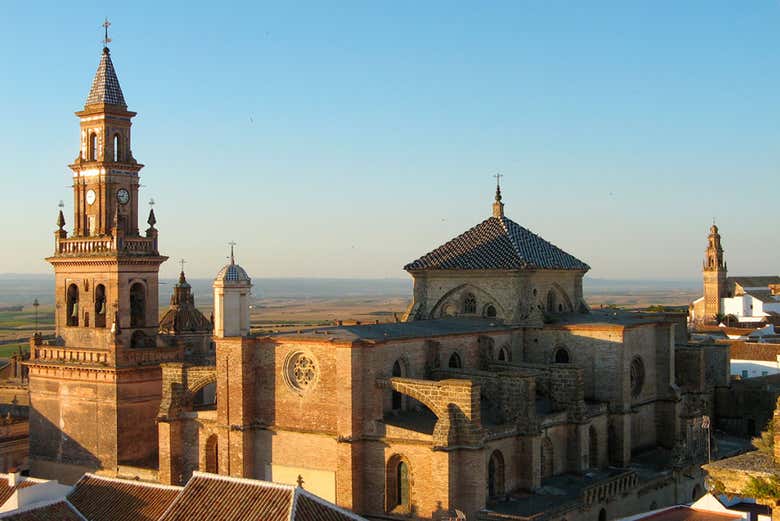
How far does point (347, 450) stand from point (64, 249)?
16581 mm

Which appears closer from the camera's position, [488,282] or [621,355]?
[621,355]

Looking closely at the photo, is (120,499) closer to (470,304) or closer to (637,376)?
(470,304)

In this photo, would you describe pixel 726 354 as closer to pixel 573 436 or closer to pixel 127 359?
pixel 573 436

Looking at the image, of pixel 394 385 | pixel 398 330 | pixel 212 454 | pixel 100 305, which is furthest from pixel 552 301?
pixel 100 305

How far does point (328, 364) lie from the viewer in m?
29.7

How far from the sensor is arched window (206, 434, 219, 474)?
32.6 m

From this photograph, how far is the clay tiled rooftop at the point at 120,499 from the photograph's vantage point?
25.6 metres

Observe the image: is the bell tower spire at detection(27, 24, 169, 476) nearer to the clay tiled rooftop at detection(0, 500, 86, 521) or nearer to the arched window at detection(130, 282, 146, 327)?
the arched window at detection(130, 282, 146, 327)

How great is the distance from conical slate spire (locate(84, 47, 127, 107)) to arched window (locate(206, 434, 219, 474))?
14.1 m

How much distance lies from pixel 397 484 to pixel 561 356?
1007cm

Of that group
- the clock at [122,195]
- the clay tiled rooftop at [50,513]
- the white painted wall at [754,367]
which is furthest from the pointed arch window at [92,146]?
the white painted wall at [754,367]

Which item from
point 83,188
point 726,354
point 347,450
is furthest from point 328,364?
point 726,354

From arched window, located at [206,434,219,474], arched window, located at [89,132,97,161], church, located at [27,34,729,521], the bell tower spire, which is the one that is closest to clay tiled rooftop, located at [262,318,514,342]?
church, located at [27,34,729,521]

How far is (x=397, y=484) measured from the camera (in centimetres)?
2855
